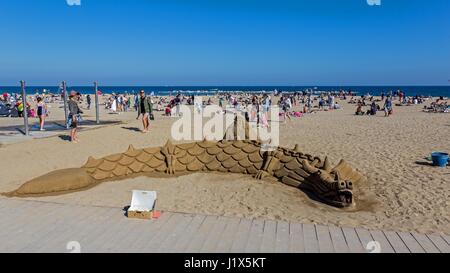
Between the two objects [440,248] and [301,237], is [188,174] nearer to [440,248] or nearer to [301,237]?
[301,237]

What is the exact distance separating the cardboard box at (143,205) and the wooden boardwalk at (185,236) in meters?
0.12

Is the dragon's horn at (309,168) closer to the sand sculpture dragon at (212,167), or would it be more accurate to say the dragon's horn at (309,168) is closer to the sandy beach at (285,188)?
the sand sculpture dragon at (212,167)

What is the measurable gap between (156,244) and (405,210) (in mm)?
4353

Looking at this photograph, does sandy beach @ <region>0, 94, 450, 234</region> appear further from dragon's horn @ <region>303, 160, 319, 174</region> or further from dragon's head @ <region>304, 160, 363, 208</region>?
dragon's horn @ <region>303, 160, 319, 174</region>

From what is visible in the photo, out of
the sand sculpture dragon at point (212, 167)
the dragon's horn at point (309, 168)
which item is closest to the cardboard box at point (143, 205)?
the sand sculpture dragon at point (212, 167)

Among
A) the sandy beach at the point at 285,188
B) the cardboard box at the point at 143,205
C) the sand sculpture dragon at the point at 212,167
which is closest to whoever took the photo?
the cardboard box at the point at 143,205

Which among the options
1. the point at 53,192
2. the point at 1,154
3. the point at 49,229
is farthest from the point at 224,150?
the point at 1,154

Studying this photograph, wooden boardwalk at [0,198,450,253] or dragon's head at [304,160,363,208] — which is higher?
dragon's head at [304,160,363,208]

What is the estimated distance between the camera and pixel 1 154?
34.2 ft

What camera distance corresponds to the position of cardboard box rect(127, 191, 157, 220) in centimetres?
543

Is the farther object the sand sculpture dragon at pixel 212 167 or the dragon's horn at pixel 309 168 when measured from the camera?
the dragon's horn at pixel 309 168

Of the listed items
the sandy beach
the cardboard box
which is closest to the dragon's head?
the sandy beach

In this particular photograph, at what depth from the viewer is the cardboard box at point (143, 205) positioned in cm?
543
